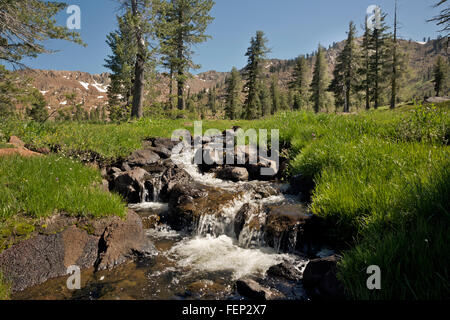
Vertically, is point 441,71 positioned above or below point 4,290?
above

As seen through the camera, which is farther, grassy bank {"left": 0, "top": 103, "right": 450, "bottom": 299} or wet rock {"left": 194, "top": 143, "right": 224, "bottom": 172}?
wet rock {"left": 194, "top": 143, "right": 224, "bottom": 172}

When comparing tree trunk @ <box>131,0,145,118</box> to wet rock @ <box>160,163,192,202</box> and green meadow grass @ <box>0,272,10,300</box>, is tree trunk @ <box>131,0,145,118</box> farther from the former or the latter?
green meadow grass @ <box>0,272,10,300</box>

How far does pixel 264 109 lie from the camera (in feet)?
257

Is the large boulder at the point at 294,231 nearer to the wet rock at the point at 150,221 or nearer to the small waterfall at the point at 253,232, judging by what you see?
the small waterfall at the point at 253,232

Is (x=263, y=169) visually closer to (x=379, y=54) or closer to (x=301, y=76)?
(x=379, y=54)

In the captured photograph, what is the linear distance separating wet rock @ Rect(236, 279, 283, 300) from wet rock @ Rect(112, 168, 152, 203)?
4655 mm

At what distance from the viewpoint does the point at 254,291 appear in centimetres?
303

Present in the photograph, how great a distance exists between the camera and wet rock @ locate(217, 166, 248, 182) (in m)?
8.05

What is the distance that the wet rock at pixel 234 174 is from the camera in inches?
317

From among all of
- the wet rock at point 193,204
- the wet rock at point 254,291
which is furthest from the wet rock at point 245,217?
the wet rock at point 254,291

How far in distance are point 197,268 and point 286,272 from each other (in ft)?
4.80

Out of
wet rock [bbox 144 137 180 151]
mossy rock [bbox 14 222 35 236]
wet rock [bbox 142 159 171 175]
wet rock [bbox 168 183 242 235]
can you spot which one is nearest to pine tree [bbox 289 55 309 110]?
wet rock [bbox 144 137 180 151]

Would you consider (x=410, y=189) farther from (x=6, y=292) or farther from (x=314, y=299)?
(x=6, y=292)

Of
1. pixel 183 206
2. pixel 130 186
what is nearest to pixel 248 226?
pixel 183 206
